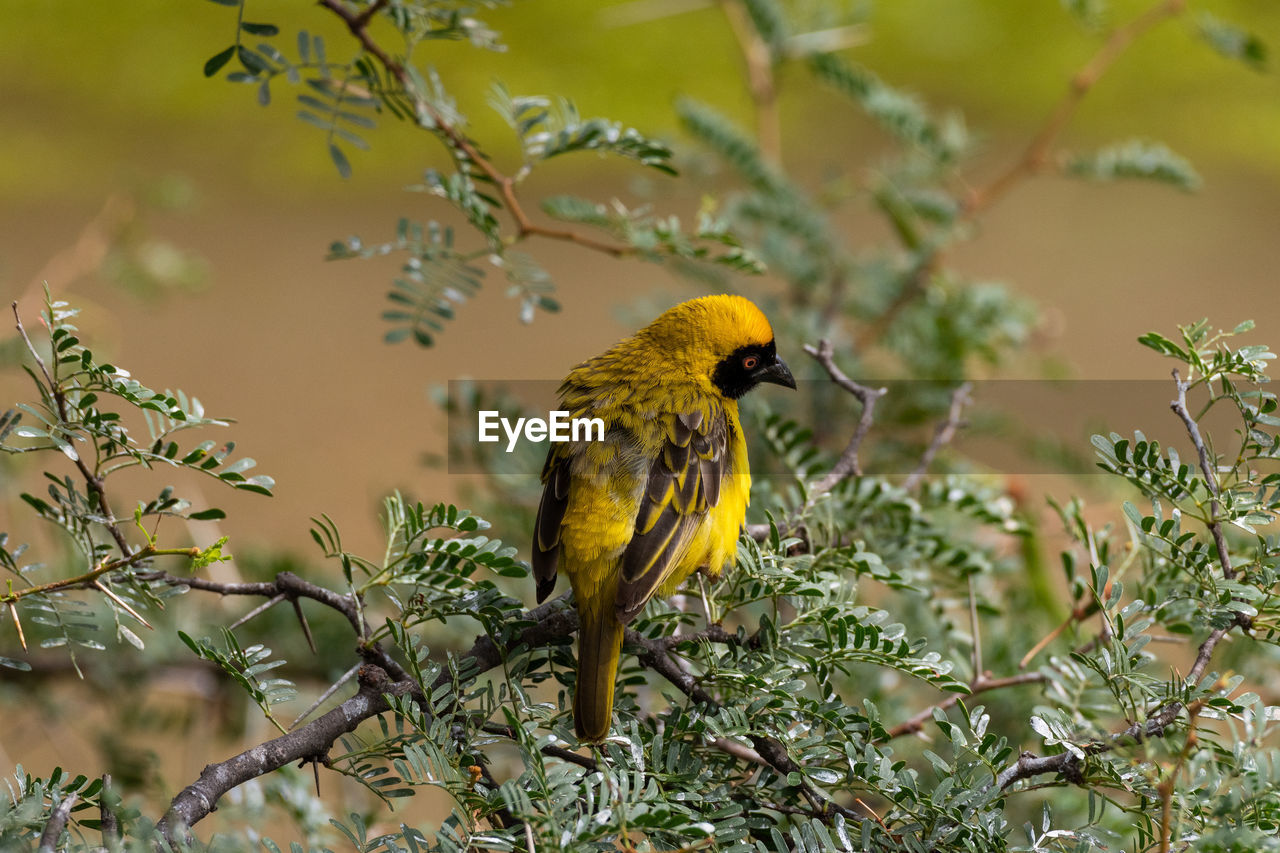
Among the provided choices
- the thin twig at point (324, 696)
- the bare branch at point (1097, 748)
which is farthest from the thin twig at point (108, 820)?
the bare branch at point (1097, 748)

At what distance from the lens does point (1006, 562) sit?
154cm

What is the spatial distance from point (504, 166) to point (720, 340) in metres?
3.99

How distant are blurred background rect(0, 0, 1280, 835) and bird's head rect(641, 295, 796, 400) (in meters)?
2.85

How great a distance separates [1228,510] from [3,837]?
995 millimetres

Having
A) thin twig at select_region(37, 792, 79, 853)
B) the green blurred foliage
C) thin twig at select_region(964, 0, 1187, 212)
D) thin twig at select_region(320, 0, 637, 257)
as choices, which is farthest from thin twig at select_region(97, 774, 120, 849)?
the green blurred foliage

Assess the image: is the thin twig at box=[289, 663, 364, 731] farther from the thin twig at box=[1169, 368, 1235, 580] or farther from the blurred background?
the blurred background

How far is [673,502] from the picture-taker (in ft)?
4.55

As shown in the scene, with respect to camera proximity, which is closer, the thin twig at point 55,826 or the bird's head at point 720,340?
the thin twig at point 55,826

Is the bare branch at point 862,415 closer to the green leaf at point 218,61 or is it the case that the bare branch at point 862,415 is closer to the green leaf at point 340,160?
the green leaf at point 340,160

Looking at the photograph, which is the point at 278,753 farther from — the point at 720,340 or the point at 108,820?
the point at 720,340

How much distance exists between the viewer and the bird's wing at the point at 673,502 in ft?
4.10

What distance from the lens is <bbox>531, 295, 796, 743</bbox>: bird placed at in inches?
48.6

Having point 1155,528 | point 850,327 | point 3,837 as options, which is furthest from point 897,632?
point 850,327

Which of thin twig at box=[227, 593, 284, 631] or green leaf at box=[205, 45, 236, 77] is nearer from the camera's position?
thin twig at box=[227, 593, 284, 631]
